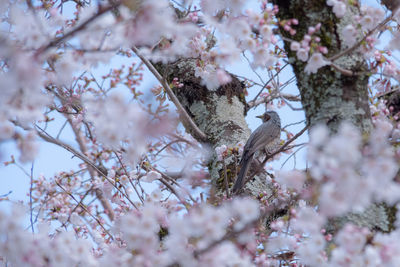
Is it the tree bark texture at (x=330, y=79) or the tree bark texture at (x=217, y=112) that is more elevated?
the tree bark texture at (x=217, y=112)

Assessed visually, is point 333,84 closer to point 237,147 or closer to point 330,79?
point 330,79

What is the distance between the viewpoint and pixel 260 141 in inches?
175

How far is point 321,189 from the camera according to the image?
156 cm

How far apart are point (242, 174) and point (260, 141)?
0.85m

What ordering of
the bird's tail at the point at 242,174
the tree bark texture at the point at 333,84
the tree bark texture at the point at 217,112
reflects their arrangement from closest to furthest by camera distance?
the tree bark texture at the point at 333,84
the bird's tail at the point at 242,174
the tree bark texture at the point at 217,112

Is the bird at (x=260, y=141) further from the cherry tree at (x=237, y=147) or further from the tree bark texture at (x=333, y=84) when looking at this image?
the tree bark texture at (x=333, y=84)

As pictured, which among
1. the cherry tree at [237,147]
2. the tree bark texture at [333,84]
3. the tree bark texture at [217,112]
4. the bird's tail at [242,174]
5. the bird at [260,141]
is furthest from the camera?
the tree bark texture at [217,112]

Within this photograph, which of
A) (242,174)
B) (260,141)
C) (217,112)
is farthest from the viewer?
(260,141)

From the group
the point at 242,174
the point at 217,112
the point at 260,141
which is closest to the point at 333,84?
the point at 242,174

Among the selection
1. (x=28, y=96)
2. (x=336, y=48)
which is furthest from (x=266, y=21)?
(x=28, y=96)

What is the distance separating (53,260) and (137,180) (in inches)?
81.3

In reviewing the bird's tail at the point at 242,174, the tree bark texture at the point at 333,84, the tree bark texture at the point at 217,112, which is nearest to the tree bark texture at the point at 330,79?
the tree bark texture at the point at 333,84

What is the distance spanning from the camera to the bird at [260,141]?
A: 3681 millimetres

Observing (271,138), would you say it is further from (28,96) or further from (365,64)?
(28,96)
